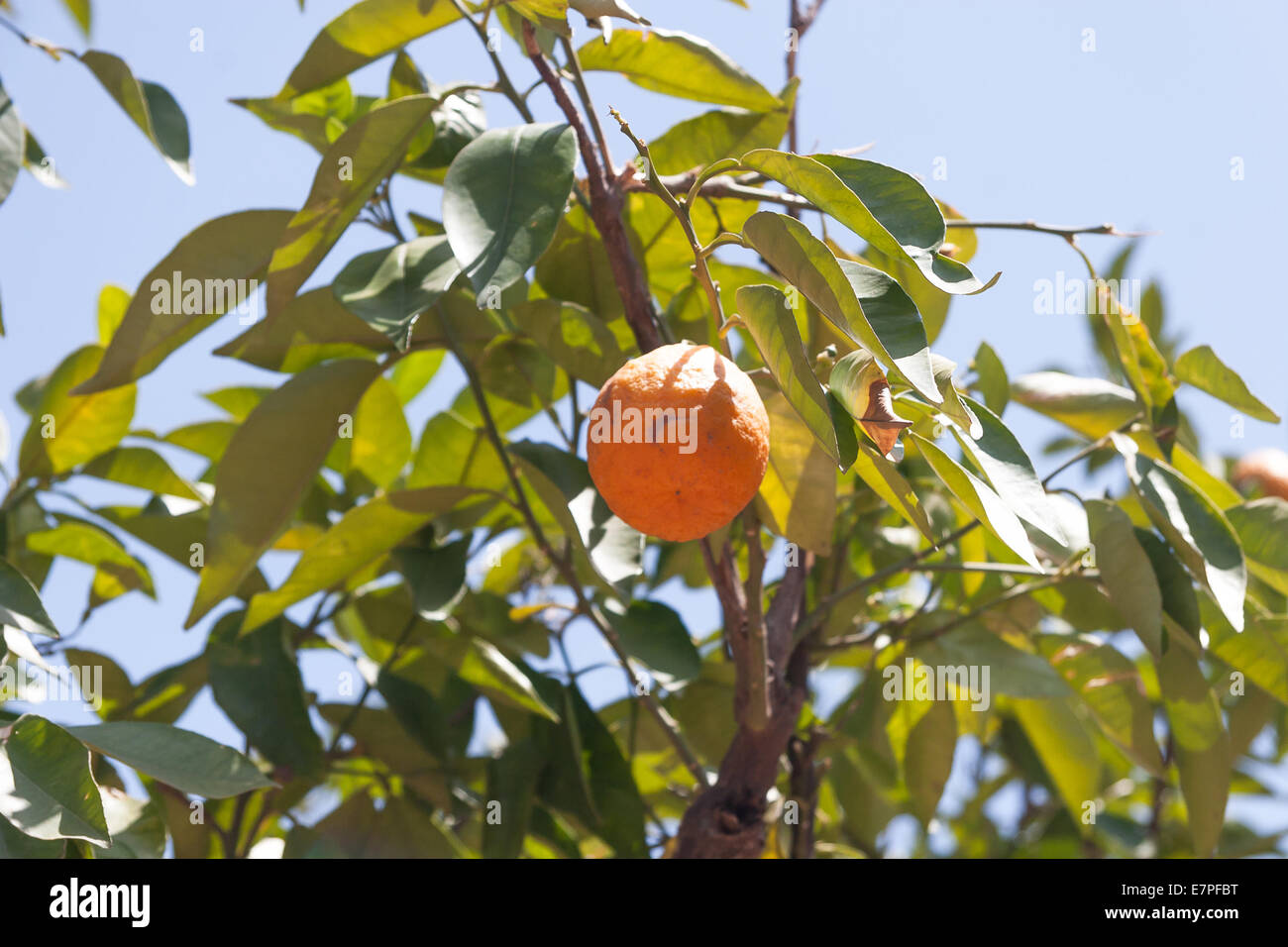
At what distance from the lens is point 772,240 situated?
0.75 m

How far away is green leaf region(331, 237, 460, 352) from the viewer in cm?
92

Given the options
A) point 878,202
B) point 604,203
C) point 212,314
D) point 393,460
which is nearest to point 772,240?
point 878,202

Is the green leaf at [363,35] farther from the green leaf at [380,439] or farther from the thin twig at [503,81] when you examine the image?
the green leaf at [380,439]

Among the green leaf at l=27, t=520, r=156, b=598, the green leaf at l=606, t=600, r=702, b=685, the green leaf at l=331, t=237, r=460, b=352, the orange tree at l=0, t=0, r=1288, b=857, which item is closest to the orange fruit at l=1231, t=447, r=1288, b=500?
the orange tree at l=0, t=0, r=1288, b=857

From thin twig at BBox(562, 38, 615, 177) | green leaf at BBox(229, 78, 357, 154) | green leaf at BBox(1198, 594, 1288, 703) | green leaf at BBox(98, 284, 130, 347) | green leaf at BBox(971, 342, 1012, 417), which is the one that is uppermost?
green leaf at BBox(229, 78, 357, 154)

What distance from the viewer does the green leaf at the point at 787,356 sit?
2.34ft

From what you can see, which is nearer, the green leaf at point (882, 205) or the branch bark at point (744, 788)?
the green leaf at point (882, 205)

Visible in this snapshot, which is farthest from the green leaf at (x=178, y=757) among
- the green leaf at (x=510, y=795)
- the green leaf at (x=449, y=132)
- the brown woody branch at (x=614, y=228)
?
the green leaf at (x=449, y=132)

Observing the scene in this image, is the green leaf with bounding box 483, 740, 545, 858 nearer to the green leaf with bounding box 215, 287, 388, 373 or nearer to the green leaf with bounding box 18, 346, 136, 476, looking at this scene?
the green leaf with bounding box 215, 287, 388, 373

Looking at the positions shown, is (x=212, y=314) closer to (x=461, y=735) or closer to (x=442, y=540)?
(x=442, y=540)

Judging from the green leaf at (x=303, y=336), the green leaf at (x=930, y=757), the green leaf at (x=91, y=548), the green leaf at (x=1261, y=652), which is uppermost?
the green leaf at (x=303, y=336)

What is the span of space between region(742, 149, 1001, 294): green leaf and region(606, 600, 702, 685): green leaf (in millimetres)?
532

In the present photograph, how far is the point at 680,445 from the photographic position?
0.79 metres

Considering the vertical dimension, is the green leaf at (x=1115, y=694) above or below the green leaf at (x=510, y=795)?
above
